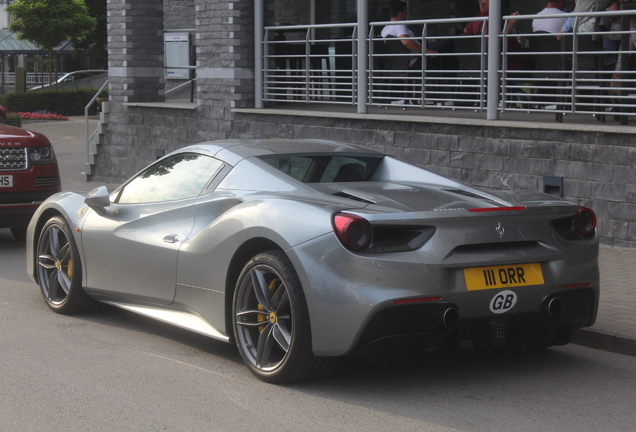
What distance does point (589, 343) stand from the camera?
6191 mm

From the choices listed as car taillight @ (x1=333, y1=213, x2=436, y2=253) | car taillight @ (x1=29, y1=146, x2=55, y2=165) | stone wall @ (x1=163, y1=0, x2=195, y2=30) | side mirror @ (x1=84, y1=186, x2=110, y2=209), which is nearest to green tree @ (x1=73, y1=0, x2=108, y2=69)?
stone wall @ (x1=163, y1=0, x2=195, y2=30)

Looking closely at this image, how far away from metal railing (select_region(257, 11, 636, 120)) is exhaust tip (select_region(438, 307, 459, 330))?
5416 millimetres

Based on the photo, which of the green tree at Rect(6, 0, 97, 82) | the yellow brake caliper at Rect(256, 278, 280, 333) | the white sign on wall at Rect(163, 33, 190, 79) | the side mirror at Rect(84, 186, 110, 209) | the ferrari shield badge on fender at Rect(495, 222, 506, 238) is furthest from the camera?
the green tree at Rect(6, 0, 97, 82)

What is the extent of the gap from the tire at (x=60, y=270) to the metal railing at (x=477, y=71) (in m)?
5.49

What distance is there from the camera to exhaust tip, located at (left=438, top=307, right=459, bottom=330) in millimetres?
4719

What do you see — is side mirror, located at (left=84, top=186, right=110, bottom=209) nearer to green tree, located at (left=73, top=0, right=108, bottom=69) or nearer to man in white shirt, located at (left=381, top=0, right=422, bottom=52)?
man in white shirt, located at (left=381, top=0, right=422, bottom=52)

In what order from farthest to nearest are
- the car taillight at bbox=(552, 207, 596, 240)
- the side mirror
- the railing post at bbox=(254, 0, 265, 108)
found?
the railing post at bbox=(254, 0, 265, 108) < the side mirror < the car taillight at bbox=(552, 207, 596, 240)

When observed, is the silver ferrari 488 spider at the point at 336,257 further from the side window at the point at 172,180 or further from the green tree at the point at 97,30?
the green tree at the point at 97,30

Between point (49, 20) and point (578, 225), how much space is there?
4107cm

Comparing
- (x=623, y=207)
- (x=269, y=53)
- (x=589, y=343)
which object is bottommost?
(x=589, y=343)

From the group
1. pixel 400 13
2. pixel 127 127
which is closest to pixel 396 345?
pixel 400 13

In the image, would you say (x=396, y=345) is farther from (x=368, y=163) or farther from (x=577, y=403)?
(x=368, y=163)

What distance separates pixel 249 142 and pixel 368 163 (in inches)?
32.7

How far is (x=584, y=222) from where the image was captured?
5.36 m
